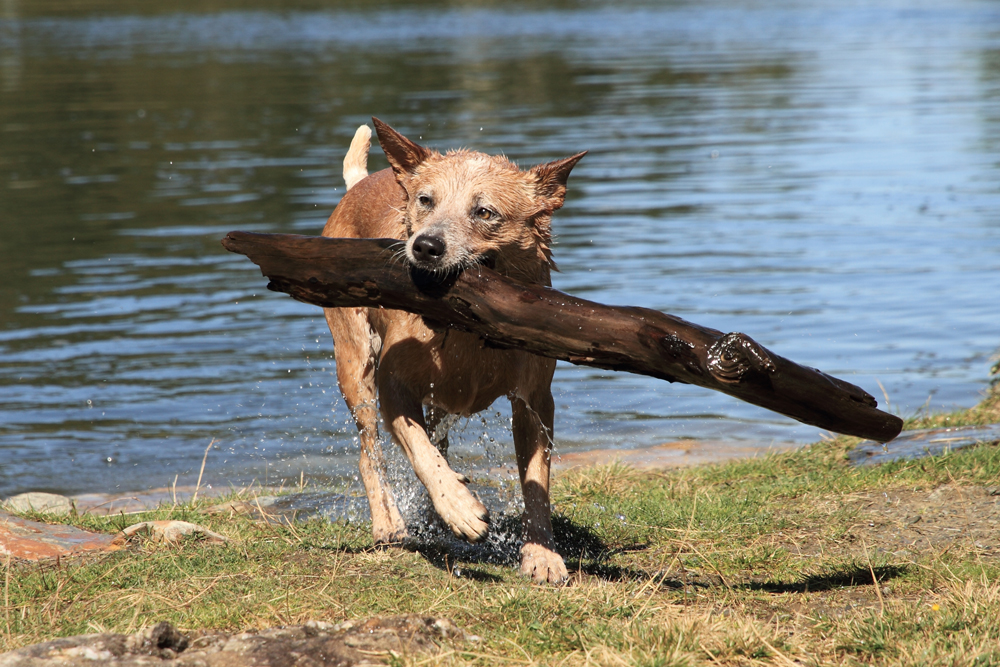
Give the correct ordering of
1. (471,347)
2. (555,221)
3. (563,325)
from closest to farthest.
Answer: (563,325)
(471,347)
(555,221)

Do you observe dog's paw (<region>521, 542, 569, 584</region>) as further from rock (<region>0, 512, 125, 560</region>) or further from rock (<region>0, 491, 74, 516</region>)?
rock (<region>0, 491, 74, 516</region>)

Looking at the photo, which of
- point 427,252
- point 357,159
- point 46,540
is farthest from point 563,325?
point 357,159

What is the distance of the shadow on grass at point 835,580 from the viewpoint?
4398mm

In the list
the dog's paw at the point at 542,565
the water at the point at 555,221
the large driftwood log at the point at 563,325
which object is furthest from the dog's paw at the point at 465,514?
the water at the point at 555,221

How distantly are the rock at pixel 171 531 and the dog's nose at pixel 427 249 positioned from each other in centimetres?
168

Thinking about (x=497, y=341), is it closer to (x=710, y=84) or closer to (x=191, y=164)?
(x=191, y=164)

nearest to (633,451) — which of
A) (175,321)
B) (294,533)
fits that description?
(294,533)

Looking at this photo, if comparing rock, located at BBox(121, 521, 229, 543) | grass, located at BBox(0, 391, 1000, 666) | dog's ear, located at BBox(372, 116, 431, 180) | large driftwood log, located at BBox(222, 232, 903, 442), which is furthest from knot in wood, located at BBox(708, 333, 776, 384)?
rock, located at BBox(121, 521, 229, 543)

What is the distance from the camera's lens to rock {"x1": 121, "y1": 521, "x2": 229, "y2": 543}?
5.03m

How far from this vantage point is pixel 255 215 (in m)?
15.1

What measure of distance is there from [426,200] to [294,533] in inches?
67.1

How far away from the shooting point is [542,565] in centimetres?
480

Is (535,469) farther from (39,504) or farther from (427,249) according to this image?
(39,504)

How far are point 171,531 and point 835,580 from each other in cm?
297
